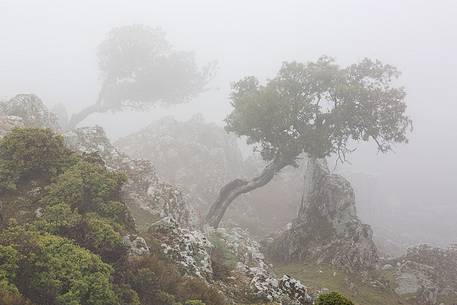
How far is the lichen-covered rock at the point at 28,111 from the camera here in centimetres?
3225

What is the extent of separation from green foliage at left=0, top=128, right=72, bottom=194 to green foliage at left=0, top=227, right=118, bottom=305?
3619mm

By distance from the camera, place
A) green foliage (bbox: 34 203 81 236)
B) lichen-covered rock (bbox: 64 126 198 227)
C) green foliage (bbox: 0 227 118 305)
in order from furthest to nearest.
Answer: lichen-covered rock (bbox: 64 126 198 227)
green foliage (bbox: 34 203 81 236)
green foliage (bbox: 0 227 118 305)

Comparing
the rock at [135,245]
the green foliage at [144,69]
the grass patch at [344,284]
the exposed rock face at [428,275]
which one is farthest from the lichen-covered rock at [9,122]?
the green foliage at [144,69]

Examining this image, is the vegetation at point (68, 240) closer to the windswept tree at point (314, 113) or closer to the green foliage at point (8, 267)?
the green foliage at point (8, 267)

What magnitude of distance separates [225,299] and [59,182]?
23.7ft

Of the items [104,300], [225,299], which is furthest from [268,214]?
[104,300]

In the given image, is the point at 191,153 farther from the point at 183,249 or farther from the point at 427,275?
the point at 183,249

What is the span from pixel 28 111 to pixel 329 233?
24221mm

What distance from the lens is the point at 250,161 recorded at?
6353cm

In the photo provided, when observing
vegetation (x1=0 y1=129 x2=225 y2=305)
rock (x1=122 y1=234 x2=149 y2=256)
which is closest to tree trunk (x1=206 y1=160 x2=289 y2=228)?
vegetation (x1=0 y1=129 x2=225 y2=305)

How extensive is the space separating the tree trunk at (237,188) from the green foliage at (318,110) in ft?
3.46

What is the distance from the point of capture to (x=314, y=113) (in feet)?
120

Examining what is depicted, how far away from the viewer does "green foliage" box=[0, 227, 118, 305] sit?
11195 mm

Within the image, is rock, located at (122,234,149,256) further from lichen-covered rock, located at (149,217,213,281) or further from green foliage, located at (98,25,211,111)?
Answer: green foliage, located at (98,25,211,111)
